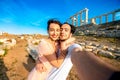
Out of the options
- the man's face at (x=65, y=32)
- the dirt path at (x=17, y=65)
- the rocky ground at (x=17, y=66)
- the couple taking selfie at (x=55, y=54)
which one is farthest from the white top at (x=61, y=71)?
the dirt path at (x=17, y=65)

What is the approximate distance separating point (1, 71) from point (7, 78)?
3.18 ft

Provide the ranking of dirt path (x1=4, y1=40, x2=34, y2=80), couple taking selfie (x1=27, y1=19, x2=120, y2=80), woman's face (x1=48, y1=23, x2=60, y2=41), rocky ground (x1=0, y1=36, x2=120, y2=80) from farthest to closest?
dirt path (x1=4, y1=40, x2=34, y2=80), rocky ground (x1=0, y1=36, x2=120, y2=80), woman's face (x1=48, y1=23, x2=60, y2=41), couple taking selfie (x1=27, y1=19, x2=120, y2=80)

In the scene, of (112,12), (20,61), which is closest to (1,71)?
(20,61)

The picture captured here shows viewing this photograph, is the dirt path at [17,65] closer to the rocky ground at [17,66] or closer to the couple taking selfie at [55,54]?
the rocky ground at [17,66]

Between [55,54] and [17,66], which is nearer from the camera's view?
[55,54]

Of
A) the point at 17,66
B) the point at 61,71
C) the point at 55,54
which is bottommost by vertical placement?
the point at 17,66

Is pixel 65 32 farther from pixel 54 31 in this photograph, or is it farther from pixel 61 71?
pixel 61 71

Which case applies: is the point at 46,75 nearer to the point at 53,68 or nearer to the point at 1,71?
the point at 53,68

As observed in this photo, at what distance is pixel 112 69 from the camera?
1.05 meters

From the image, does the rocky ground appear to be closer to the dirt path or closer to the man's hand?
the dirt path

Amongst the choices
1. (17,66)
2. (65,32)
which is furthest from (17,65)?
(65,32)

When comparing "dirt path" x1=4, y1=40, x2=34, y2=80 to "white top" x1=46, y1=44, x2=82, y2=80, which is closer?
"white top" x1=46, y1=44, x2=82, y2=80

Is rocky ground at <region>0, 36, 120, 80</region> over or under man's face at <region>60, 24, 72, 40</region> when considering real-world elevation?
under

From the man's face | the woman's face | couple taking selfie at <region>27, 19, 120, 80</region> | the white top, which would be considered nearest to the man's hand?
couple taking selfie at <region>27, 19, 120, 80</region>
